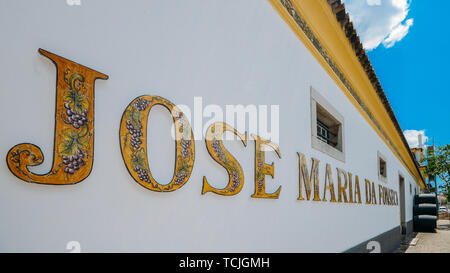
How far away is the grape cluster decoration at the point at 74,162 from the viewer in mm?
1352

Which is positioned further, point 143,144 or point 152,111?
point 152,111

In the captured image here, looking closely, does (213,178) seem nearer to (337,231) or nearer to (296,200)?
(296,200)

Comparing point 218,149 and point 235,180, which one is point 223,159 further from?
point 235,180

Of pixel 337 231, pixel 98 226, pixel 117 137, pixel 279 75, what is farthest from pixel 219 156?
pixel 337 231

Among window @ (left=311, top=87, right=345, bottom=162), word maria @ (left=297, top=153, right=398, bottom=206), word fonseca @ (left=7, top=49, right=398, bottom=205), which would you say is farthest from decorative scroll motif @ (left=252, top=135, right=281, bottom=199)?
window @ (left=311, top=87, right=345, bottom=162)

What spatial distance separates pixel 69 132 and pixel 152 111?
52cm

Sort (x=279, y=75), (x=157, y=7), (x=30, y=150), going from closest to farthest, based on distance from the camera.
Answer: (x=30, y=150), (x=157, y=7), (x=279, y=75)

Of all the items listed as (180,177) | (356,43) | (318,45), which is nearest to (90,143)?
(180,177)

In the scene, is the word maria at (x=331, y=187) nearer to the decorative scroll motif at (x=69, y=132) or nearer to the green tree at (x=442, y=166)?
the decorative scroll motif at (x=69, y=132)

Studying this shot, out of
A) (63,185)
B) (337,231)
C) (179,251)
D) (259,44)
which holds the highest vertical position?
(259,44)

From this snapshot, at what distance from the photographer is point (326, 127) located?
17.0 ft

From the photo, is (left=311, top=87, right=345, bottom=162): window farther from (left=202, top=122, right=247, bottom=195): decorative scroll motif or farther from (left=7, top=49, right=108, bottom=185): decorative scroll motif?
(left=7, top=49, right=108, bottom=185): decorative scroll motif

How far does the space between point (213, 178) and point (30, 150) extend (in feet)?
3.88

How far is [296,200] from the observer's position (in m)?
3.35
